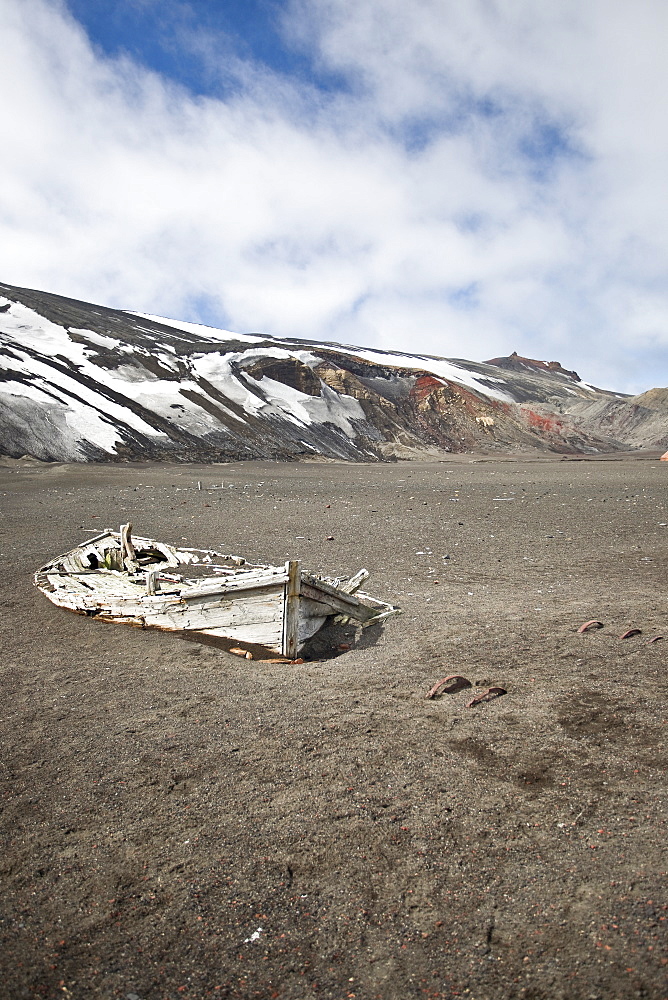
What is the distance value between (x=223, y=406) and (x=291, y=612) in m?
40.9

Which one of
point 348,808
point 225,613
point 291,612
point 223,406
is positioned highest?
point 223,406

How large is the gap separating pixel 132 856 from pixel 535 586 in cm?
679

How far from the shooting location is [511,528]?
542 inches

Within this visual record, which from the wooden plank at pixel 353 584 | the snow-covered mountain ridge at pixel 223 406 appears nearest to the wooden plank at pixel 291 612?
the wooden plank at pixel 353 584

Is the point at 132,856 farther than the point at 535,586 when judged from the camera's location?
No

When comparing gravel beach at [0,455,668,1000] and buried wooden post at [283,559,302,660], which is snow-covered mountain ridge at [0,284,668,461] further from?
gravel beach at [0,455,668,1000]

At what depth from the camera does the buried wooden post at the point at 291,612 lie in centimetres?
684

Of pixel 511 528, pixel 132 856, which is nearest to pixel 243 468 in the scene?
pixel 511 528

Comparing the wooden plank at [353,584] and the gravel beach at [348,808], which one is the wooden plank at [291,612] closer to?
the gravel beach at [348,808]

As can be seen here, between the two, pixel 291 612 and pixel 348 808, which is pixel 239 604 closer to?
pixel 291 612

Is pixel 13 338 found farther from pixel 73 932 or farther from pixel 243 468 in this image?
pixel 73 932

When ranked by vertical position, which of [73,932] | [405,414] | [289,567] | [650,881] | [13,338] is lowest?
[73,932]

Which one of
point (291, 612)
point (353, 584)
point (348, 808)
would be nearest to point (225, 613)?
point (291, 612)

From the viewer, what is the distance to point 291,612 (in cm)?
689
